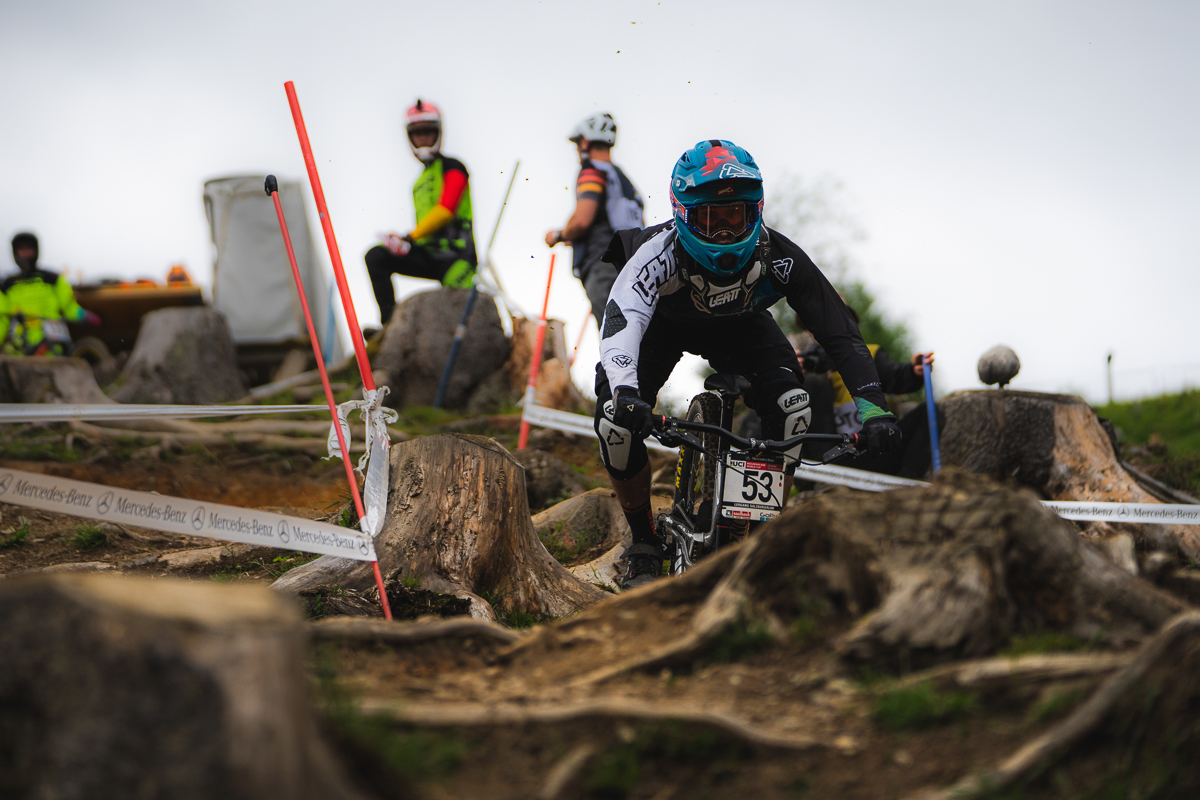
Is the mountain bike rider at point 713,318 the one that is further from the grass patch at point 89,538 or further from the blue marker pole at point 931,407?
the grass patch at point 89,538

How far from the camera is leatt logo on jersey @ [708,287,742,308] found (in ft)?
17.6

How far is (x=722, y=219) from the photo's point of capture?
5.11m

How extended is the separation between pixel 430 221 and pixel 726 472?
338 inches

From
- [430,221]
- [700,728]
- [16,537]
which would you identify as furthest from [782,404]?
[430,221]

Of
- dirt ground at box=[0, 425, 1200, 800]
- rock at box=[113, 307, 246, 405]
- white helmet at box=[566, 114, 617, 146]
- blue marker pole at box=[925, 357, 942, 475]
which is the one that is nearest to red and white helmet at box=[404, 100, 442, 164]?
white helmet at box=[566, 114, 617, 146]

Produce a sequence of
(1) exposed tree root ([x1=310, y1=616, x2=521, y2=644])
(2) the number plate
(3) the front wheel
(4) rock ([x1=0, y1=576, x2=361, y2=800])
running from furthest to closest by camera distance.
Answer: (3) the front wheel
(2) the number plate
(1) exposed tree root ([x1=310, y1=616, x2=521, y2=644])
(4) rock ([x1=0, y1=576, x2=361, y2=800])

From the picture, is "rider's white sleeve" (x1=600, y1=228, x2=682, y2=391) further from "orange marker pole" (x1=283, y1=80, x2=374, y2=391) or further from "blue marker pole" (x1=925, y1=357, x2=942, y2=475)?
"blue marker pole" (x1=925, y1=357, x2=942, y2=475)

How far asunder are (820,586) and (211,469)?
941cm

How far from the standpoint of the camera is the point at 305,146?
5.27 metres

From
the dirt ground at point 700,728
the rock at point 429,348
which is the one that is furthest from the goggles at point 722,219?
the rock at point 429,348

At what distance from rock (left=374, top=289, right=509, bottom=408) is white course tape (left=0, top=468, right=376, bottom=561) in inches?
396

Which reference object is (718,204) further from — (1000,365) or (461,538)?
(1000,365)

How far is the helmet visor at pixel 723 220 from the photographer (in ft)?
16.7

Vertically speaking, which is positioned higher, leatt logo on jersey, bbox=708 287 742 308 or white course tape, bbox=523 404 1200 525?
leatt logo on jersey, bbox=708 287 742 308
